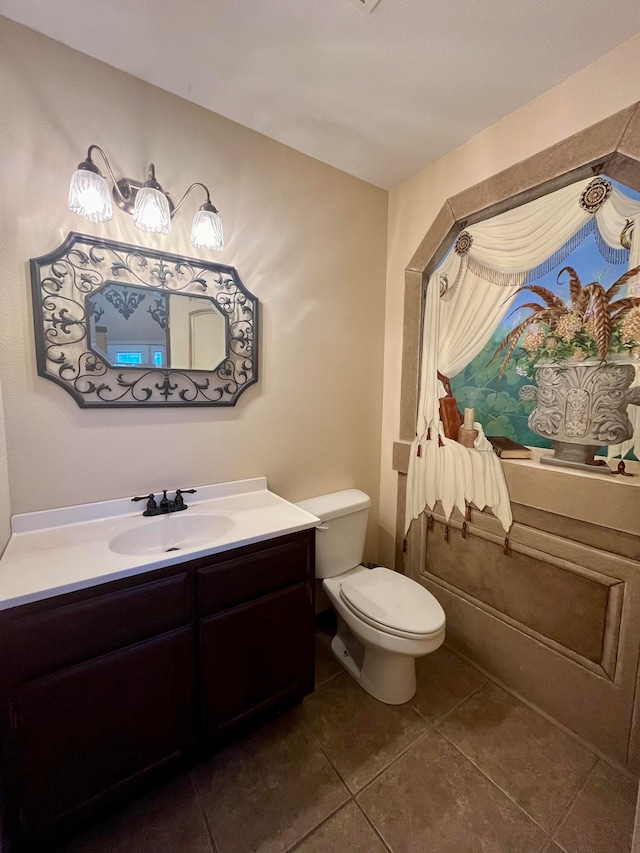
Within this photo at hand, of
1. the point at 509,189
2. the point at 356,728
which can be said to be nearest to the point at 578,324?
the point at 509,189

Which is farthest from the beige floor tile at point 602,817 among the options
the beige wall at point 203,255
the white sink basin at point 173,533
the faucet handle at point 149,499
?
the faucet handle at point 149,499

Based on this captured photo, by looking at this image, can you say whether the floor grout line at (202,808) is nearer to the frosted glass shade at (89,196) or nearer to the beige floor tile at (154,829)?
the beige floor tile at (154,829)

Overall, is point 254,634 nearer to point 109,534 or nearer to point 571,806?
point 109,534

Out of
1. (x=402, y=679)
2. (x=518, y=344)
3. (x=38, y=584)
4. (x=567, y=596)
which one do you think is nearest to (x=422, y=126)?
(x=518, y=344)

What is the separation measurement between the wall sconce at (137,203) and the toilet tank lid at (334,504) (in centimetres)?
125

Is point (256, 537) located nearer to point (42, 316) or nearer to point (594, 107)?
point (42, 316)

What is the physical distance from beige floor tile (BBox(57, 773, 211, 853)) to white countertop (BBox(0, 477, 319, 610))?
0.81m

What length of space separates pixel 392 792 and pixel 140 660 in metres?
0.99

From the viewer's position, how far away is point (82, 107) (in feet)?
4.00

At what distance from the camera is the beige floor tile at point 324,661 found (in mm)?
1725

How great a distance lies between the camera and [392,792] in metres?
1.22

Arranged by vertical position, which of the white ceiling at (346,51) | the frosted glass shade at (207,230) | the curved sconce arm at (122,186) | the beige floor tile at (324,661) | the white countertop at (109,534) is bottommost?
the beige floor tile at (324,661)

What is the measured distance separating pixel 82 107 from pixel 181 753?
2.24 meters

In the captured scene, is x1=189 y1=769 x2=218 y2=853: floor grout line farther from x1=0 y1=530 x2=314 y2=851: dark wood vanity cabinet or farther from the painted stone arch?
the painted stone arch
